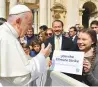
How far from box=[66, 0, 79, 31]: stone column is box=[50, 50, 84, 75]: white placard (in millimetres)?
24385

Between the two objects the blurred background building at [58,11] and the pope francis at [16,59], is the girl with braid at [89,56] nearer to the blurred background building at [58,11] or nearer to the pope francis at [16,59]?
the pope francis at [16,59]

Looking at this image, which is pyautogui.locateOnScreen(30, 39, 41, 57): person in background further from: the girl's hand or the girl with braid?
the girl's hand

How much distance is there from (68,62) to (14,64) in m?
1.22

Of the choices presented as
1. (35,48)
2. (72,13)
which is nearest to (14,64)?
(35,48)

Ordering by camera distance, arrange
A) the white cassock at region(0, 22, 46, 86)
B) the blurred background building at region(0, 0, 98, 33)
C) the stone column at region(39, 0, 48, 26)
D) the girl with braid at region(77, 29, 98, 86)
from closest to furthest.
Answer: the white cassock at region(0, 22, 46, 86) → the girl with braid at region(77, 29, 98, 86) → the stone column at region(39, 0, 48, 26) → the blurred background building at region(0, 0, 98, 33)

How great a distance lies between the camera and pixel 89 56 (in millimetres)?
4305

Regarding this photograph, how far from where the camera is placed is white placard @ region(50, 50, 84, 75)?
4.27m

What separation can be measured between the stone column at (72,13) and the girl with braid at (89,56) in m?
24.5

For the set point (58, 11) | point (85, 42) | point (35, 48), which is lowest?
point (35, 48)

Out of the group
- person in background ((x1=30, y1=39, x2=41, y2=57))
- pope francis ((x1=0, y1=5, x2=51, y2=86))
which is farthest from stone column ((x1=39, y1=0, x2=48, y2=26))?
pope francis ((x1=0, y1=5, x2=51, y2=86))

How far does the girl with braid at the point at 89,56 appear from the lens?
400 centimetres

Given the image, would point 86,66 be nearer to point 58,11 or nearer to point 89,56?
point 89,56

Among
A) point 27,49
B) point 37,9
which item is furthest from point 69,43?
point 37,9

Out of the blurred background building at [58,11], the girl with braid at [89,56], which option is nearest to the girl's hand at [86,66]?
the girl with braid at [89,56]
